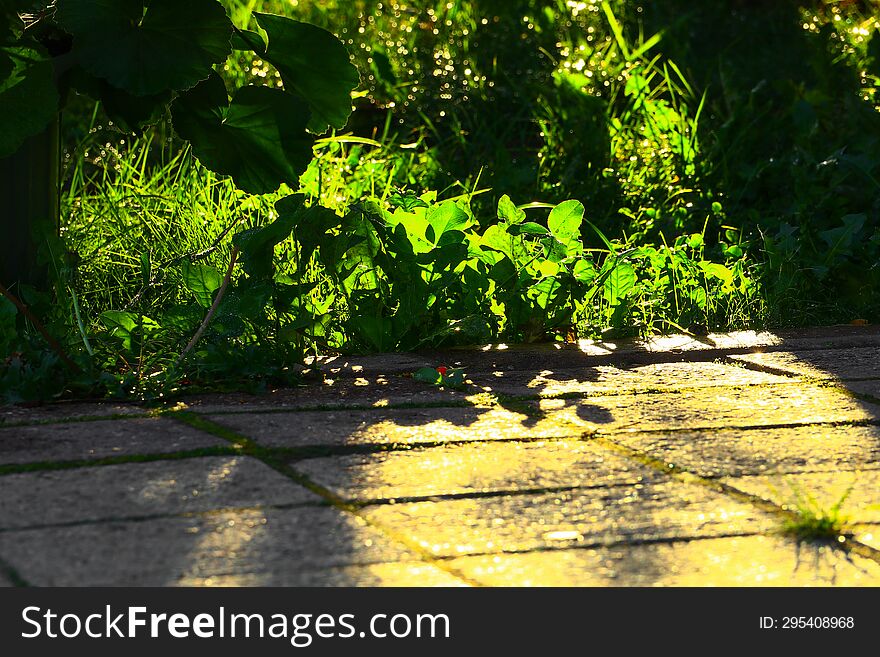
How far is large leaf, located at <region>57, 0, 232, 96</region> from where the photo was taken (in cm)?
278

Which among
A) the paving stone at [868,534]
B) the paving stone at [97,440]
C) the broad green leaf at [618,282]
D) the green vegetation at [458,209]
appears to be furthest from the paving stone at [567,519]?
the broad green leaf at [618,282]

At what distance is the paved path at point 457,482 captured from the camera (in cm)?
172

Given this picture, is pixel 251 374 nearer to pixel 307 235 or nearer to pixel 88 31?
pixel 307 235

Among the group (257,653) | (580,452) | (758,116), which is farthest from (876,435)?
(758,116)

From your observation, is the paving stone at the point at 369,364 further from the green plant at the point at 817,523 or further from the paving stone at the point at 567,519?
the green plant at the point at 817,523

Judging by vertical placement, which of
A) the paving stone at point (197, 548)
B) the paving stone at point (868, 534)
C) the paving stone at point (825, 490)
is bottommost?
the paving stone at point (197, 548)

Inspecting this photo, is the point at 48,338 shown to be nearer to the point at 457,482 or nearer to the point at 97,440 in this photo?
the point at 97,440

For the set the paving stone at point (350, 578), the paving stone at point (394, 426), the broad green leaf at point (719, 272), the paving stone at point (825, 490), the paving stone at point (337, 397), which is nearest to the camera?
the paving stone at point (350, 578)

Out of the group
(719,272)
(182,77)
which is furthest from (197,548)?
(719,272)

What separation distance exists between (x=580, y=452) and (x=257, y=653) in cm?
93

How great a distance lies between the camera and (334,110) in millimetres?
3207

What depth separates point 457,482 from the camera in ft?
6.90

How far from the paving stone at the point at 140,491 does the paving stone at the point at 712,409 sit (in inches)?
28.1

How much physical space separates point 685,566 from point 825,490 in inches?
17.8
